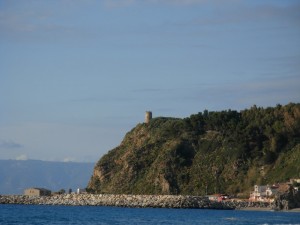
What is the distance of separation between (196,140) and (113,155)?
20.5m

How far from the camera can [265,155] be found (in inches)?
4673

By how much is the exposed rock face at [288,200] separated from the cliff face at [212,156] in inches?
457

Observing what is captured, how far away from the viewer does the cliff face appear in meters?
119

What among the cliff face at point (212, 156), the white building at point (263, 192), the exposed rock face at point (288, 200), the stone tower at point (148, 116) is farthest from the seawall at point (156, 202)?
the stone tower at point (148, 116)

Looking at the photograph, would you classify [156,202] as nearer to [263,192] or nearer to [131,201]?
[131,201]

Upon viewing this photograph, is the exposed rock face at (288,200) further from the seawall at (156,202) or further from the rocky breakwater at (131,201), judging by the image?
the rocky breakwater at (131,201)

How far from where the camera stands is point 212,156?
412ft

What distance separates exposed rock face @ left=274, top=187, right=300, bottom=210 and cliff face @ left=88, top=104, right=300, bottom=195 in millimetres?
11602

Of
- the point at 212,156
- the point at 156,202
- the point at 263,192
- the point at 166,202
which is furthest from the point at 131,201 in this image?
the point at 212,156

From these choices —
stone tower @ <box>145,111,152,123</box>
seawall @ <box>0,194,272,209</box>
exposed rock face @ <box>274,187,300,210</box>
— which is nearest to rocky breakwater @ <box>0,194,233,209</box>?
seawall @ <box>0,194,272,209</box>

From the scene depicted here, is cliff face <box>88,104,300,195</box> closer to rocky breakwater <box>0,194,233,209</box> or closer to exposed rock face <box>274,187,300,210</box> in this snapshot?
rocky breakwater <box>0,194,233,209</box>

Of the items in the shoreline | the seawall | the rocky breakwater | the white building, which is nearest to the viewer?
the white building

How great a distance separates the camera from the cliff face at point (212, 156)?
119 m

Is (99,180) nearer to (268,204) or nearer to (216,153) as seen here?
(216,153)
